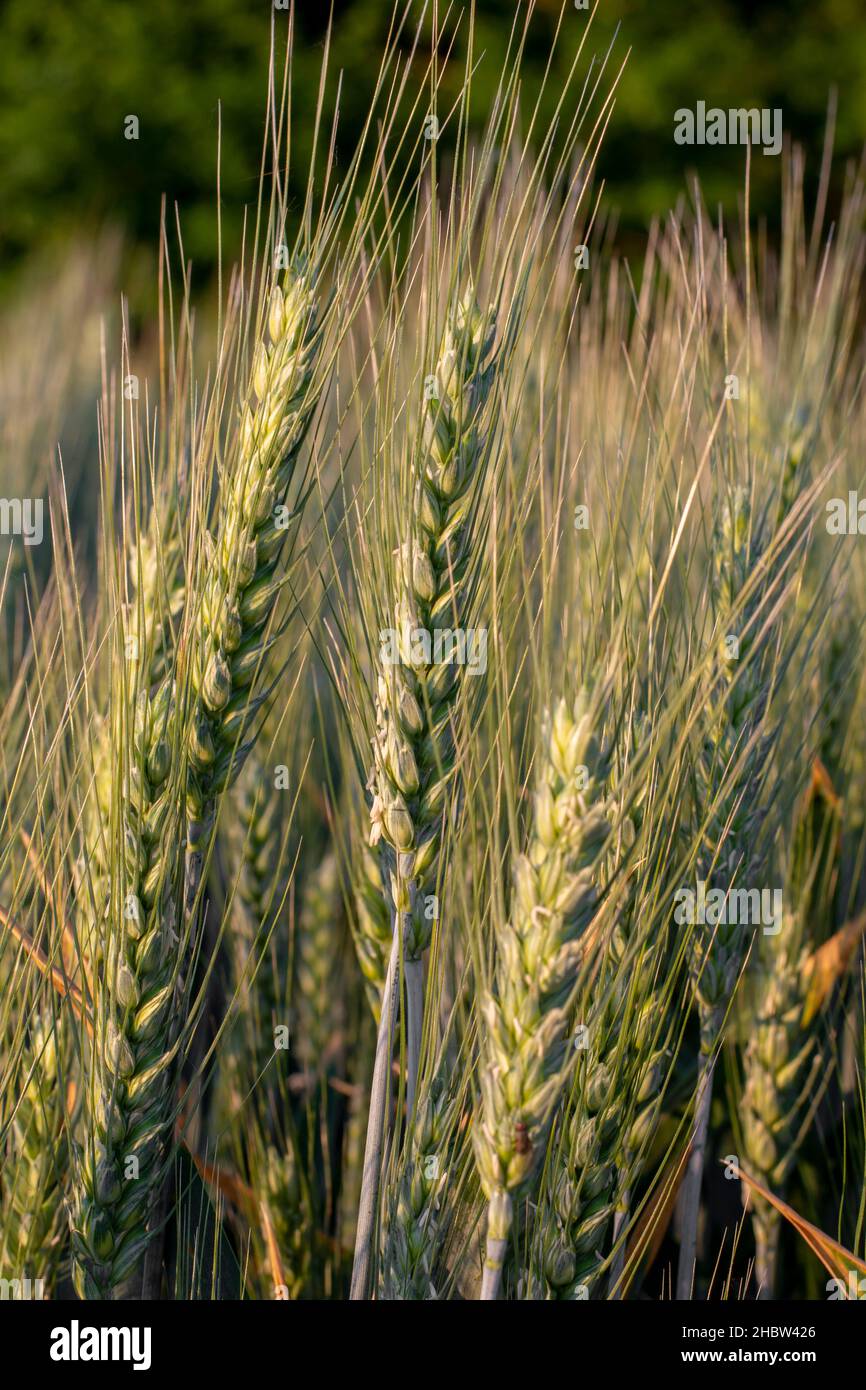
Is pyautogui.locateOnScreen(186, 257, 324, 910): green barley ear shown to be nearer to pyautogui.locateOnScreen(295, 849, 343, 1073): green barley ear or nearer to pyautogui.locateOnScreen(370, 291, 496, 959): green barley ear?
pyautogui.locateOnScreen(370, 291, 496, 959): green barley ear

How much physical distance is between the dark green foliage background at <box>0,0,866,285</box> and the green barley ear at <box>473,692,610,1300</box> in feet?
13.8

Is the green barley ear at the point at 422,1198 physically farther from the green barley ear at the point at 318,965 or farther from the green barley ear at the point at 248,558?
the green barley ear at the point at 318,965

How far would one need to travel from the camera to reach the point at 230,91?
4.20 m

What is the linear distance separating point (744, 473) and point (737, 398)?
0.14 meters

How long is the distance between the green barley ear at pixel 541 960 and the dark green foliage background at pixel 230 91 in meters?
4.20

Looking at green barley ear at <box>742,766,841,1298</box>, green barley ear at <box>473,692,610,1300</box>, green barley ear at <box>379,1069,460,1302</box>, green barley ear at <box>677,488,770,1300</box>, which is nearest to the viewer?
green barley ear at <box>473,692,610,1300</box>

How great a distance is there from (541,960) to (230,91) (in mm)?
4489

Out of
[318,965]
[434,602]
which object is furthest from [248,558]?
[318,965]

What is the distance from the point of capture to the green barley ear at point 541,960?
0.56 meters

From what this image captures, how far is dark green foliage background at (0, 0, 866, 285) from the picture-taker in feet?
14.5

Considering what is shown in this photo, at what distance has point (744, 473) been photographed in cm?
92

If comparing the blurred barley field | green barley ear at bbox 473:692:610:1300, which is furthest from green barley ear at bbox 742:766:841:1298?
green barley ear at bbox 473:692:610:1300
